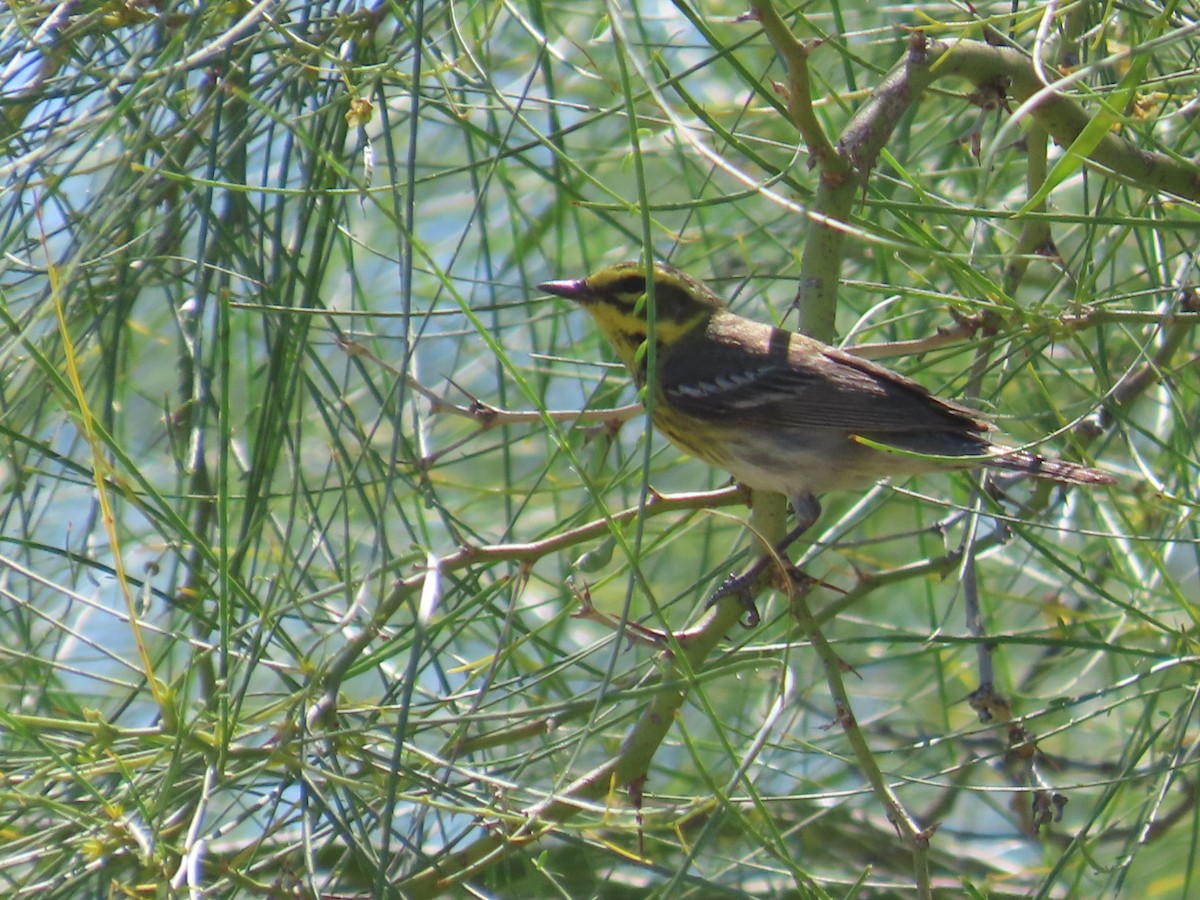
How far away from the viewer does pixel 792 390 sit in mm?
2768

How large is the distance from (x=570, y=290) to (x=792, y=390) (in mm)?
573

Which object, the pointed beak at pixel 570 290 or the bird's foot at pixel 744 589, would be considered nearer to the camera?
the bird's foot at pixel 744 589

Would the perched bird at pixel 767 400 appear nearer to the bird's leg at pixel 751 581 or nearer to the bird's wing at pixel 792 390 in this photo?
the bird's wing at pixel 792 390

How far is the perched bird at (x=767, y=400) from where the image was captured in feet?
8.14

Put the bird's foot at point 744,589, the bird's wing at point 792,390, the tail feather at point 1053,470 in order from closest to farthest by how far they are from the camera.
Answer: the bird's foot at point 744,589 → the tail feather at point 1053,470 → the bird's wing at point 792,390

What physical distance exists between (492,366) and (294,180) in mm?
1187

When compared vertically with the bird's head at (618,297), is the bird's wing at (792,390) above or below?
below

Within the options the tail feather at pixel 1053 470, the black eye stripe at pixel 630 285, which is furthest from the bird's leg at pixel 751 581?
the black eye stripe at pixel 630 285

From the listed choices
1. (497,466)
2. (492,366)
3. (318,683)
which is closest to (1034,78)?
(318,683)

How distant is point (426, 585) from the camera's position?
144cm

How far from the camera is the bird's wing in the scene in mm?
2645

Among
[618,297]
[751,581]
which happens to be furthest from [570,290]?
[751,581]

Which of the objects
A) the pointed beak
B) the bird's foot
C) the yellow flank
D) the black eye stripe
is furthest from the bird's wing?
the bird's foot

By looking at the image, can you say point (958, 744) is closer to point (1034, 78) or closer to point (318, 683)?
point (1034, 78)
